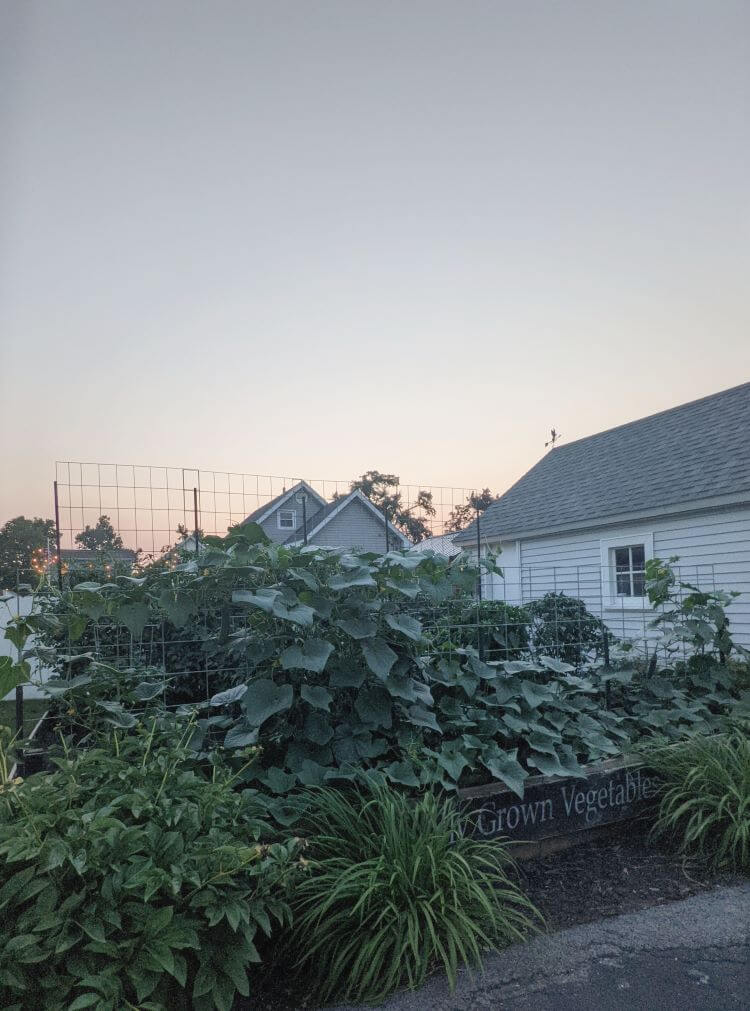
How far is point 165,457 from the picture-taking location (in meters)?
8.62

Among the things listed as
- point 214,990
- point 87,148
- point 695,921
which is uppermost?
point 87,148

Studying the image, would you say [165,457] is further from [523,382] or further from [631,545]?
[631,545]

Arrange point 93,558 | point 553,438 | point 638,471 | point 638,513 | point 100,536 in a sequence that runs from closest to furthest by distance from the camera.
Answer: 1. point 93,558
2. point 100,536
3. point 638,513
4. point 638,471
5. point 553,438

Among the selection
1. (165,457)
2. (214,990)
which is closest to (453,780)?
(214,990)

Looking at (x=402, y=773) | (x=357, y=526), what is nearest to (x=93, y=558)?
(x=402, y=773)

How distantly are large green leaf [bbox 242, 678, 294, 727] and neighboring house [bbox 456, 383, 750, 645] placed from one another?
4266mm

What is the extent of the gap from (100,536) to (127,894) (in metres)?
4.40

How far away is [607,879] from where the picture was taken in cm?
285

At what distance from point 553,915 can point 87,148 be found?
562 centimetres

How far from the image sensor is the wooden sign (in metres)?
2.91

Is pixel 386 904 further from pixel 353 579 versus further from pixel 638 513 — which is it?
pixel 638 513

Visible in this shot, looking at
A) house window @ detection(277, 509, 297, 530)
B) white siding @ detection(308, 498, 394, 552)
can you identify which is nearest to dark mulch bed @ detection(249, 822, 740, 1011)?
white siding @ detection(308, 498, 394, 552)

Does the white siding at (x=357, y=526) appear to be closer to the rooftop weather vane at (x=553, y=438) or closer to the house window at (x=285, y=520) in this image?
the house window at (x=285, y=520)

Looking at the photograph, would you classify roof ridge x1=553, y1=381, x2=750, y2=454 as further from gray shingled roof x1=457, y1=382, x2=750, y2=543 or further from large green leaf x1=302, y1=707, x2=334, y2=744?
large green leaf x1=302, y1=707, x2=334, y2=744
